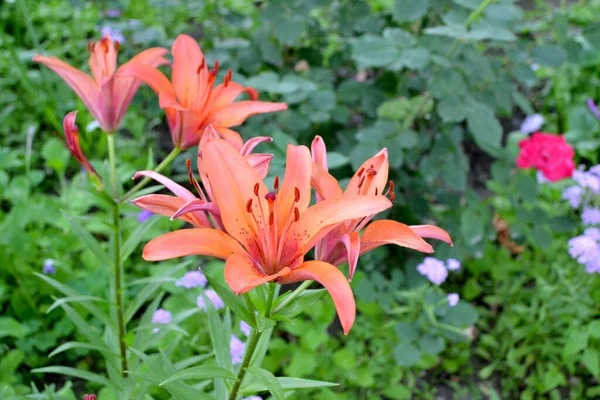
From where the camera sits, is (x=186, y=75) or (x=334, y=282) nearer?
(x=334, y=282)

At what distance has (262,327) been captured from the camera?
31.9 inches

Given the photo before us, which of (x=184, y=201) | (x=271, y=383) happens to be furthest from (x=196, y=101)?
(x=271, y=383)

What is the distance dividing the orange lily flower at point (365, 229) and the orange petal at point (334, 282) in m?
0.05

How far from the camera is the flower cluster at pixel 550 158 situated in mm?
1971

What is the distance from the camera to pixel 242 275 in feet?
2.33

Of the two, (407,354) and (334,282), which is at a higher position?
(334,282)

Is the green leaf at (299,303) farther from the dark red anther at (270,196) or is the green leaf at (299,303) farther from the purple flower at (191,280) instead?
the purple flower at (191,280)

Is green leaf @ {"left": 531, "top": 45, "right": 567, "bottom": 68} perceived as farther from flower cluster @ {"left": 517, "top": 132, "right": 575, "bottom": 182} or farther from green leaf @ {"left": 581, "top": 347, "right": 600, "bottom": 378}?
green leaf @ {"left": 581, "top": 347, "right": 600, "bottom": 378}

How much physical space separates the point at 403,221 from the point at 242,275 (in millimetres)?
1453

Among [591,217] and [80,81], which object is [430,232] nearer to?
[80,81]

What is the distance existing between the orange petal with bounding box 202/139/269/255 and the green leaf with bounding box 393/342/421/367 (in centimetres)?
113

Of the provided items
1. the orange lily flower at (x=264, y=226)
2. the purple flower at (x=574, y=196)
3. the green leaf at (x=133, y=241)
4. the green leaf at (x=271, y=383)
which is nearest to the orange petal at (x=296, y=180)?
the orange lily flower at (x=264, y=226)

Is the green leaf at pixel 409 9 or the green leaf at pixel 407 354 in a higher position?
the green leaf at pixel 409 9

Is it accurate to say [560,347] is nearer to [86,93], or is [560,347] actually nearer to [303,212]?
[303,212]
